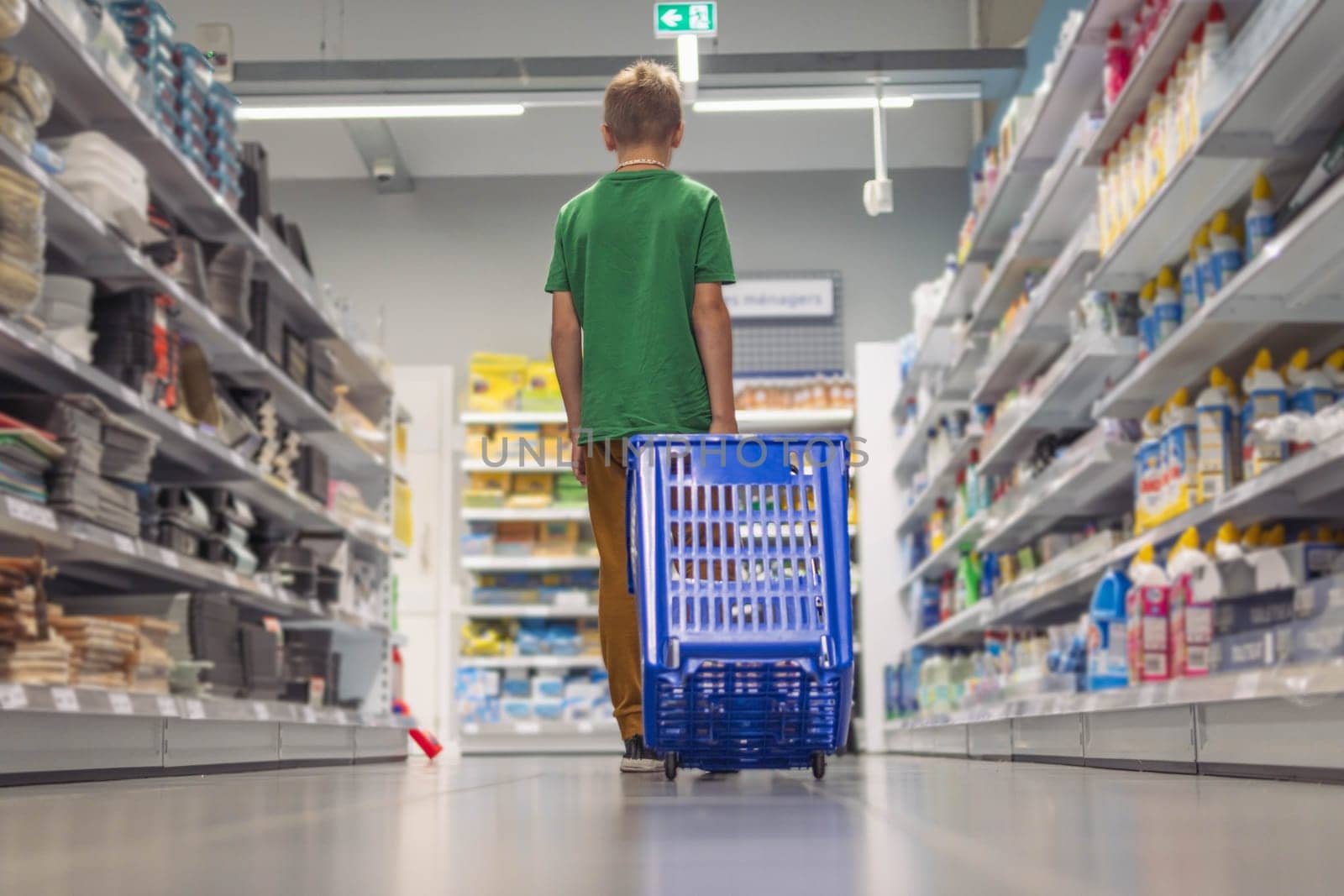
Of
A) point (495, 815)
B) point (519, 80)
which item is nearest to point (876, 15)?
point (519, 80)

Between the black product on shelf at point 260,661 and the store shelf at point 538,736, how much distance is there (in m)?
4.73

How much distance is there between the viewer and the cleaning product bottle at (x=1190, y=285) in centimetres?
371

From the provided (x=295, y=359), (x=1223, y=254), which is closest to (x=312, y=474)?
(x=295, y=359)

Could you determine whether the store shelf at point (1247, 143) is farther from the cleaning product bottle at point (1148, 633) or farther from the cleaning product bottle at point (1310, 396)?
the cleaning product bottle at point (1148, 633)

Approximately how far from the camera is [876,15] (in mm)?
9289

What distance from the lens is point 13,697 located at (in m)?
2.76

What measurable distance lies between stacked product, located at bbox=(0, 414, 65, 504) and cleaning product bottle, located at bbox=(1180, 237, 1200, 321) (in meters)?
2.74

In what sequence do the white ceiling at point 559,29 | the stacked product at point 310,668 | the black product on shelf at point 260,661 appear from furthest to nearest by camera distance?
the white ceiling at point 559,29, the stacked product at point 310,668, the black product on shelf at point 260,661

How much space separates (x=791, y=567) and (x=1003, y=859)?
144 centimetres

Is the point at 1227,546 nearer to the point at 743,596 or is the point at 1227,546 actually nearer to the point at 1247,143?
the point at 1247,143

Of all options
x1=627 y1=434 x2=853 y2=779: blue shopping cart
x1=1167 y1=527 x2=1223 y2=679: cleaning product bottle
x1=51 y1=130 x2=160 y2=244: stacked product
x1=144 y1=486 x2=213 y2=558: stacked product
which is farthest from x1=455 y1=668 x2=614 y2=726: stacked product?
x1=627 y1=434 x2=853 y2=779: blue shopping cart

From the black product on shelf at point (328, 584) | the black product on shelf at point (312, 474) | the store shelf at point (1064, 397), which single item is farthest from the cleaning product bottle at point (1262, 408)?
the black product on shelf at point (328, 584)

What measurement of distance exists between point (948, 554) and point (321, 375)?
341cm

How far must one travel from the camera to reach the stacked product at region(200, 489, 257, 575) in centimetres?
460
